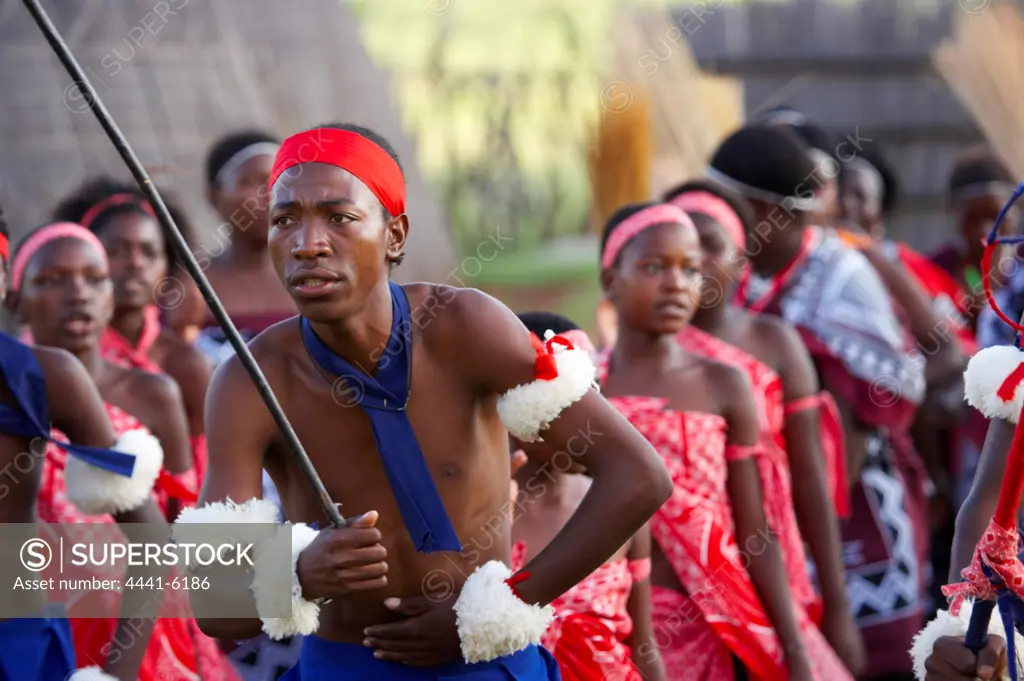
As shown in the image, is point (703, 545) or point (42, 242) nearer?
point (703, 545)

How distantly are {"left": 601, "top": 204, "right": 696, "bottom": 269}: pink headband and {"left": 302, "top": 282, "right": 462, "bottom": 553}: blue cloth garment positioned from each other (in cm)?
203

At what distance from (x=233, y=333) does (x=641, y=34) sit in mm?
12840

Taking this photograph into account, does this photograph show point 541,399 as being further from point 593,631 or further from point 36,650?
point 36,650

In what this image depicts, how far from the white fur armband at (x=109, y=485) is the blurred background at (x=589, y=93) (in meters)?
8.75

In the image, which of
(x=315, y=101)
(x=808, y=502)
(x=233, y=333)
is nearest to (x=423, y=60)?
(x=315, y=101)

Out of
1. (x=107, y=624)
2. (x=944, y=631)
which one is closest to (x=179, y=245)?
(x=944, y=631)

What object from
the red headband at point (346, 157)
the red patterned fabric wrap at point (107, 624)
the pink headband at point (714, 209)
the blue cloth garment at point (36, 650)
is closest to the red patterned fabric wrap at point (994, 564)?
the red headband at point (346, 157)

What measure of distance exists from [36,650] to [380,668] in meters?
1.28

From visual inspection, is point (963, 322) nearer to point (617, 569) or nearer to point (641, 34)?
point (617, 569)

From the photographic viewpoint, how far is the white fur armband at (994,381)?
3830 millimetres

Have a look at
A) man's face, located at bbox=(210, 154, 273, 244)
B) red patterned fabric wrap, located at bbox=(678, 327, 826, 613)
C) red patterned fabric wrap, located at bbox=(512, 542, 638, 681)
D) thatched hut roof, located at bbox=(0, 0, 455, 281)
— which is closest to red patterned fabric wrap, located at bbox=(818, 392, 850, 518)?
red patterned fabric wrap, located at bbox=(678, 327, 826, 613)

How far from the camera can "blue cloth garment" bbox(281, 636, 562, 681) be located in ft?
12.0

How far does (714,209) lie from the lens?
6461 mm

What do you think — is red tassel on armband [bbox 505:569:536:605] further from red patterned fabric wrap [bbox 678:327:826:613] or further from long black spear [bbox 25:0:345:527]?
red patterned fabric wrap [bbox 678:327:826:613]
